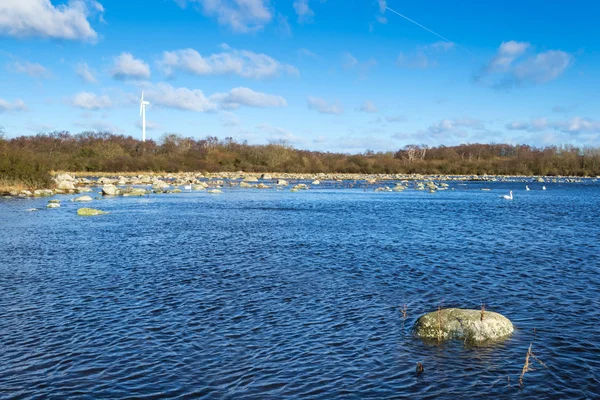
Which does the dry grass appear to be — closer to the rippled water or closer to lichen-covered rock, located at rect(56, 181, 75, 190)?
the rippled water

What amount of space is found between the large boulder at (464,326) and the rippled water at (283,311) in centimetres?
32

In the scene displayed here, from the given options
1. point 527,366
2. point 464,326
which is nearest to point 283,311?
point 464,326

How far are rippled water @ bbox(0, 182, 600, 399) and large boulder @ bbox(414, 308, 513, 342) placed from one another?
32 cm

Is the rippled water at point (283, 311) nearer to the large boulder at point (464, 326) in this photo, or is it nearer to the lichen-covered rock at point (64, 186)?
the large boulder at point (464, 326)

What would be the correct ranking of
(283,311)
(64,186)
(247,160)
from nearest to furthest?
(283,311)
(64,186)
(247,160)

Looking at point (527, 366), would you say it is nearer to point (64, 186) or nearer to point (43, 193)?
point (43, 193)

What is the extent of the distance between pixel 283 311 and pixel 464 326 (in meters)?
4.41

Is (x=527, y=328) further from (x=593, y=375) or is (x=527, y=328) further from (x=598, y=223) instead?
(x=598, y=223)

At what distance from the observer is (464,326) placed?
11141 millimetres

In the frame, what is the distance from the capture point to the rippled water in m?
8.99

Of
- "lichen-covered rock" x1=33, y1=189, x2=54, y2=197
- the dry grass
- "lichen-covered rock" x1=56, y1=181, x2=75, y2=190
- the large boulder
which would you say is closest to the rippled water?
the dry grass

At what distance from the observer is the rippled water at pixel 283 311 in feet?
29.5

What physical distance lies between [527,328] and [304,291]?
6026mm

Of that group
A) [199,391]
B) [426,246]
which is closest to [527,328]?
[199,391]
